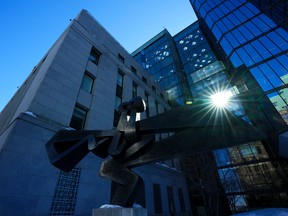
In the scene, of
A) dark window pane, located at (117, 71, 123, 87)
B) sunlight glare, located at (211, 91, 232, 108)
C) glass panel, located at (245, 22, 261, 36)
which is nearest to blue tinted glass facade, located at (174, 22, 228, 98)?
sunlight glare, located at (211, 91, 232, 108)

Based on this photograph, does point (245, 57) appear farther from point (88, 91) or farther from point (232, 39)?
point (88, 91)

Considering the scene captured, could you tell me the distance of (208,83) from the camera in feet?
91.9

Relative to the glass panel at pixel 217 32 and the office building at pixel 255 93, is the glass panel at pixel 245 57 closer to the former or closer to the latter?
the office building at pixel 255 93

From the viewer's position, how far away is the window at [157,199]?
1356 centimetres

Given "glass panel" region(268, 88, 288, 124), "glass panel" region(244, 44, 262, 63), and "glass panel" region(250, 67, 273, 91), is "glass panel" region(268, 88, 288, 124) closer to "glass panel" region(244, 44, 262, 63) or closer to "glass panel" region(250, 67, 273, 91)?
"glass panel" region(250, 67, 273, 91)

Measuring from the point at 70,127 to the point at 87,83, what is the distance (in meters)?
4.54

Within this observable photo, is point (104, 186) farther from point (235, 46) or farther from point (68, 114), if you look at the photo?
point (235, 46)

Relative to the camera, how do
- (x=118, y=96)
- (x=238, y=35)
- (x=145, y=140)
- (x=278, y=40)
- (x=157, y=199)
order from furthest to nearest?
(x=238, y=35) < (x=278, y=40) < (x=118, y=96) < (x=157, y=199) < (x=145, y=140)

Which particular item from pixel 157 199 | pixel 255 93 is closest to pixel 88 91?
pixel 157 199

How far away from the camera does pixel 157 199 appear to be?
1413 centimetres

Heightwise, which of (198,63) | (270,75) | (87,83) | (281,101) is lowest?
(281,101)

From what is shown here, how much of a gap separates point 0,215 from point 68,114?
5579 millimetres

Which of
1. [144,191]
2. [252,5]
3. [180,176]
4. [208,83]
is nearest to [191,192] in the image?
[180,176]

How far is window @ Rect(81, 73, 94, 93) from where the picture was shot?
12694 mm
